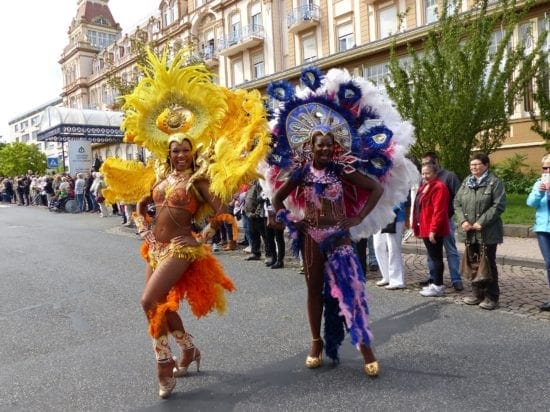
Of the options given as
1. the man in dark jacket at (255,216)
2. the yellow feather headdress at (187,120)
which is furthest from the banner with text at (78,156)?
the yellow feather headdress at (187,120)

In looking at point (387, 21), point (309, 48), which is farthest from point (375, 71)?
point (309, 48)

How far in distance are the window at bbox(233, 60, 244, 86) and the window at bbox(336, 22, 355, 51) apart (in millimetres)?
8065

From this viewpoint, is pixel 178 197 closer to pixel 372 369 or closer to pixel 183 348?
pixel 183 348

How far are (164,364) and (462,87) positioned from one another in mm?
9359

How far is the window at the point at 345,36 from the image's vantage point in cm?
2492

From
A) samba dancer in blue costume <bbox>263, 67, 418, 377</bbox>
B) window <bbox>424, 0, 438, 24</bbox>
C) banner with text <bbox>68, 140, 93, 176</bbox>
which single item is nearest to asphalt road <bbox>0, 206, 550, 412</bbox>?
samba dancer in blue costume <bbox>263, 67, 418, 377</bbox>

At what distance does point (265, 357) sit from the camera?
417cm

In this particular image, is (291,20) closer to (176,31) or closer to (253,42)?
(253,42)

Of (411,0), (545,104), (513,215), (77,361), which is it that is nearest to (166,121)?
(77,361)

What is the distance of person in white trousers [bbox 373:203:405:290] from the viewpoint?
6379 millimetres

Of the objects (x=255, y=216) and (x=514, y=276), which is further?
(x=255, y=216)

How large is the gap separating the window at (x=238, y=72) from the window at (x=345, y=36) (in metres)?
8.07

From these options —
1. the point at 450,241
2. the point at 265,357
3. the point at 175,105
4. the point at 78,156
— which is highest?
the point at 78,156

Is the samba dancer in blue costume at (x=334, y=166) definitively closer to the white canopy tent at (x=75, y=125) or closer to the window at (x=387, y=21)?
the window at (x=387, y=21)
